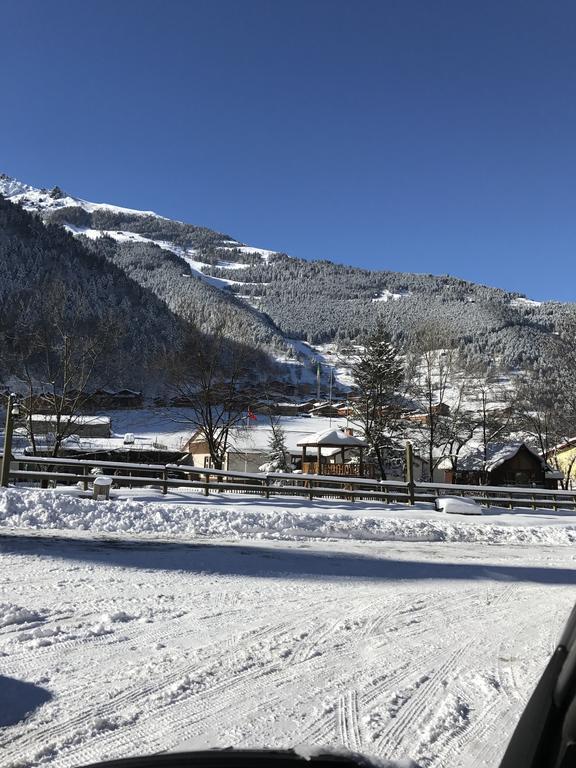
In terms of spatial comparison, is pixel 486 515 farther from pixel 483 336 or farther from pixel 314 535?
pixel 483 336

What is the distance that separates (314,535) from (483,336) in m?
187

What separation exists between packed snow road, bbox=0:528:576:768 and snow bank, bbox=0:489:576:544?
4.09 metres

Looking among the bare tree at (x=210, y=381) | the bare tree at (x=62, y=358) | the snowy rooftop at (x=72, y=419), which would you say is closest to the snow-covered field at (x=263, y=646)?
the bare tree at (x=62, y=358)

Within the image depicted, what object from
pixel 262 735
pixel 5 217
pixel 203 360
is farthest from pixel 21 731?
pixel 5 217

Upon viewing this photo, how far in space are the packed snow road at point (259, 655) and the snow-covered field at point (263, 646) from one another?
0.7 inches

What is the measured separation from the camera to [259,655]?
4.76 m

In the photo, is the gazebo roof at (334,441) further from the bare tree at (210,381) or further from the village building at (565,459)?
the village building at (565,459)

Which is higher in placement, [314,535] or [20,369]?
[20,369]

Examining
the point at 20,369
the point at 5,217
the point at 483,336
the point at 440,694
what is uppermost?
the point at 5,217

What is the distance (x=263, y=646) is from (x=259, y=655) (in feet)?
0.79

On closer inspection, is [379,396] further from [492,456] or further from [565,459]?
[565,459]

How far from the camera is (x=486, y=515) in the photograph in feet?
65.8

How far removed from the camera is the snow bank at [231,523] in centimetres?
1316

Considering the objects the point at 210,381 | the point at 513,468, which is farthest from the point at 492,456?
the point at 210,381
